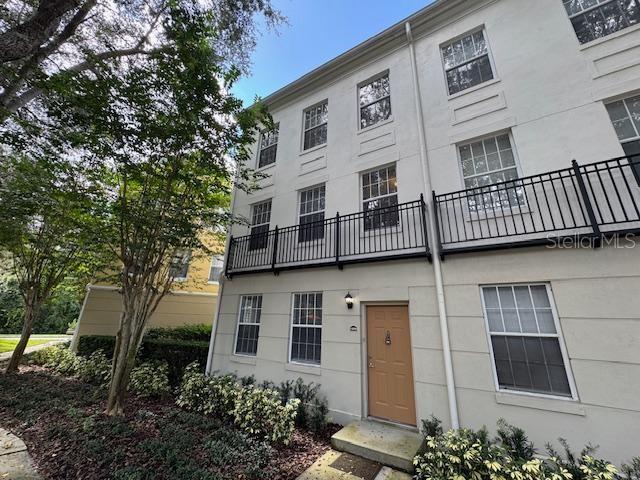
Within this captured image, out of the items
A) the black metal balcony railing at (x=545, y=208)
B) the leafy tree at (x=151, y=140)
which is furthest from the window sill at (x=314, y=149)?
the black metal balcony railing at (x=545, y=208)

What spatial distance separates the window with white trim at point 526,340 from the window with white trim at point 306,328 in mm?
3498

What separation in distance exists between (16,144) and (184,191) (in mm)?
3199

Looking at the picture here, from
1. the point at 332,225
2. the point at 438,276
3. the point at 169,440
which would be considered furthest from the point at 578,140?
the point at 169,440

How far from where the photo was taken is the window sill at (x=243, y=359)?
22.7 ft

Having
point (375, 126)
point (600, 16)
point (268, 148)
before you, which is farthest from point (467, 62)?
point (268, 148)

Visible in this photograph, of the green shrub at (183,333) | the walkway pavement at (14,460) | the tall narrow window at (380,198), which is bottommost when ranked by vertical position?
the walkway pavement at (14,460)

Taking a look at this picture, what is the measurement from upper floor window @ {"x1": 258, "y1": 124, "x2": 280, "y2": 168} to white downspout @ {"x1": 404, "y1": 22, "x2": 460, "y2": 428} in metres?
4.68

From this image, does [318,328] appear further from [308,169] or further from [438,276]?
[308,169]

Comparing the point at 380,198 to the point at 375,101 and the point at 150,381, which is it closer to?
the point at 375,101

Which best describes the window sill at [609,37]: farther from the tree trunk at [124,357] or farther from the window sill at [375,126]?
the tree trunk at [124,357]

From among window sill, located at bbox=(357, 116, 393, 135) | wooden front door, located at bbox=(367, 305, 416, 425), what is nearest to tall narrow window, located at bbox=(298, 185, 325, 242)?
window sill, located at bbox=(357, 116, 393, 135)

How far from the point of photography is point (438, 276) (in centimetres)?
491

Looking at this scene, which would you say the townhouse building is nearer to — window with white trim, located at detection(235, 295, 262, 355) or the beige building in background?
window with white trim, located at detection(235, 295, 262, 355)

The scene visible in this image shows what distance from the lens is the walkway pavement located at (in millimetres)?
3344
